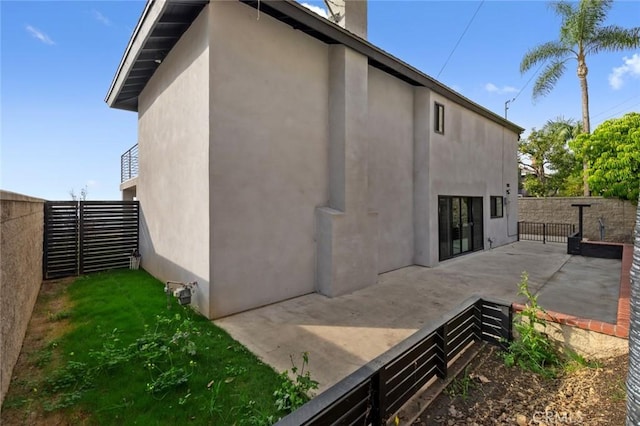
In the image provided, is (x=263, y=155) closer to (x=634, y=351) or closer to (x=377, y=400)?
(x=377, y=400)

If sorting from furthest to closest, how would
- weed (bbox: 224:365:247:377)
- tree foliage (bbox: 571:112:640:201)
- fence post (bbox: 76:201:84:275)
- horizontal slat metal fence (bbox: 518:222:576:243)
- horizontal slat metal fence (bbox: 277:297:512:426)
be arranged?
horizontal slat metal fence (bbox: 518:222:576:243) < tree foliage (bbox: 571:112:640:201) < fence post (bbox: 76:201:84:275) < weed (bbox: 224:365:247:377) < horizontal slat metal fence (bbox: 277:297:512:426)

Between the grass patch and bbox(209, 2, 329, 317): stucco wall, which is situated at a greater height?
bbox(209, 2, 329, 317): stucco wall

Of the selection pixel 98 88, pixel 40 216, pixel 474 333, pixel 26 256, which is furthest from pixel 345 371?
pixel 98 88

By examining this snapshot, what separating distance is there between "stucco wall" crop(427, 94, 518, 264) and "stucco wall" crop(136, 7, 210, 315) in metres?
6.49

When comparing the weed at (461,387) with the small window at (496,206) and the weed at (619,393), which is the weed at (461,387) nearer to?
the weed at (619,393)

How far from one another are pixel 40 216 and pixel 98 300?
10.1 feet

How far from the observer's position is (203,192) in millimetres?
5020

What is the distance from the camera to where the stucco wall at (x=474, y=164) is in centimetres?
910

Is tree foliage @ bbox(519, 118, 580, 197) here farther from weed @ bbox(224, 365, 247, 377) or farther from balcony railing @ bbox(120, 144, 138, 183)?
balcony railing @ bbox(120, 144, 138, 183)

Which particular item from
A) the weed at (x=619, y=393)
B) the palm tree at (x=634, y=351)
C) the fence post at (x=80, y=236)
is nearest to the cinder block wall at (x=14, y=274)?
the fence post at (x=80, y=236)

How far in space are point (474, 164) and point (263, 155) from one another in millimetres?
8970

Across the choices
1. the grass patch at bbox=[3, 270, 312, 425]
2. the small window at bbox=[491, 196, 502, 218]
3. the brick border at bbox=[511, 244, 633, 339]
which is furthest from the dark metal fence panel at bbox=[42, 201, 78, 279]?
the small window at bbox=[491, 196, 502, 218]

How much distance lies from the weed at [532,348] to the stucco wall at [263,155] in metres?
3.68

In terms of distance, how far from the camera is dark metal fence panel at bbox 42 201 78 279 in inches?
295
